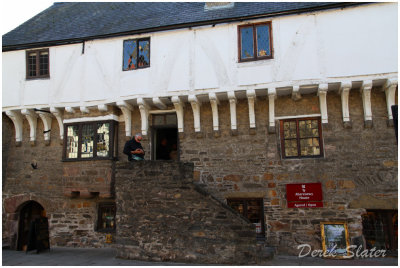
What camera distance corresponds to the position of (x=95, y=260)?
24.5 ft

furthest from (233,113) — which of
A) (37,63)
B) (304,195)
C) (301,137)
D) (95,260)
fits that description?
(37,63)

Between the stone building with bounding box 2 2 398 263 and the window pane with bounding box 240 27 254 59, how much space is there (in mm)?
38

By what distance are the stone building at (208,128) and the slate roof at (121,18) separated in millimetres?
86

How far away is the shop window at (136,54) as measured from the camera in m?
9.50

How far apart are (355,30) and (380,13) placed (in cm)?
74

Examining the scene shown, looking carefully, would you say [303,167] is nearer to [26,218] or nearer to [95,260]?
[95,260]

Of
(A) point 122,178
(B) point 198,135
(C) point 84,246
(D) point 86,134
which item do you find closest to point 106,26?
(D) point 86,134

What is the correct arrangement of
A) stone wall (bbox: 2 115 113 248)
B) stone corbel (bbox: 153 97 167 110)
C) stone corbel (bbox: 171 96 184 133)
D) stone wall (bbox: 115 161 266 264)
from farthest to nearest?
stone wall (bbox: 2 115 113 248) → stone corbel (bbox: 171 96 184 133) → stone corbel (bbox: 153 97 167 110) → stone wall (bbox: 115 161 266 264)

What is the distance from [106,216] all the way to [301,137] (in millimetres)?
5912

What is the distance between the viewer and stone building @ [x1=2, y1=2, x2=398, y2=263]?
24.0ft

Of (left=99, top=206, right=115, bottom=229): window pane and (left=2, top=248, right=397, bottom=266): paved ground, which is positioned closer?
(left=2, top=248, right=397, bottom=266): paved ground

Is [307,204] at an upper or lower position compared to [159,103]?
lower

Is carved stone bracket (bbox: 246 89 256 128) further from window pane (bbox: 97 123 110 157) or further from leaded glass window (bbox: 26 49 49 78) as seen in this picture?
leaded glass window (bbox: 26 49 49 78)

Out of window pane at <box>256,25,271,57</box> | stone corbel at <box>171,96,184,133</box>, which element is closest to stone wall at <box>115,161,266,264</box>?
stone corbel at <box>171,96,184,133</box>
